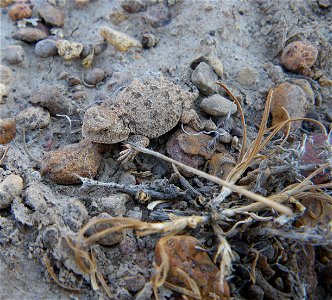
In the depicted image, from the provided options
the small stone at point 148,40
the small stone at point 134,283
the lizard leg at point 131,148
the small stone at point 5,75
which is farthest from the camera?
the small stone at point 148,40

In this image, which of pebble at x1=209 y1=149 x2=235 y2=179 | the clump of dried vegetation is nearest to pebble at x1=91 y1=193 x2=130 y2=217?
the clump of dried vegetation

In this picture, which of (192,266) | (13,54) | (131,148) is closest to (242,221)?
(192,266)

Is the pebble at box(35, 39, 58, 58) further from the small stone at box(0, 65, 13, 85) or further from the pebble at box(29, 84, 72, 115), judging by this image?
the pebble at box(29, 84, 72, 115)

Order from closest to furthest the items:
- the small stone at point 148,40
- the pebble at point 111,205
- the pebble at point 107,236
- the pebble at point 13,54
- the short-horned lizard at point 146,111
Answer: the pebble at point 107,236, the pebble at point 111,205, the short-horned lizard at point 146,111, the pebble at point 13,54, the small stone at point 148,40

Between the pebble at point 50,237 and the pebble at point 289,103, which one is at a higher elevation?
the pebble at point 289,103

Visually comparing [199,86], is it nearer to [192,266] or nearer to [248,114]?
[248,114]

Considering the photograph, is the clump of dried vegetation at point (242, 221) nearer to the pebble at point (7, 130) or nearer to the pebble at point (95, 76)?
the pebble at point (7, 130)

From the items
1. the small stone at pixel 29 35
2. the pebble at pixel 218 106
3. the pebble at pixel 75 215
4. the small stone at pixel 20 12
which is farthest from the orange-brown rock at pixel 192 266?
the small stone at pixel 20 12

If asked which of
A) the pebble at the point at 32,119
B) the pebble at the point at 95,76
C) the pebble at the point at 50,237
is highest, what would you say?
the pebble at the point at 95,76
